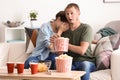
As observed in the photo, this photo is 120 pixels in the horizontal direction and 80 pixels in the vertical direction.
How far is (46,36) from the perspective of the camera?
318cm

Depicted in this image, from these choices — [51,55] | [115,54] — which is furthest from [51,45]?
[115,54]

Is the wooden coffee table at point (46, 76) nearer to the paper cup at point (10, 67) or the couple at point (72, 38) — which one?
the paper cup at point (10, 67)

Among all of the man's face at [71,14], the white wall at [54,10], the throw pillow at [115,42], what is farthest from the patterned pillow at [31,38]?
the white wall at [54,10]

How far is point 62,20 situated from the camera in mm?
3105

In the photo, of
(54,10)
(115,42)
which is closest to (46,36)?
(115,42)

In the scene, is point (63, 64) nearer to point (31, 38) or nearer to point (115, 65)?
point (115, 65)

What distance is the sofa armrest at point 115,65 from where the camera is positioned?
289 centimetres

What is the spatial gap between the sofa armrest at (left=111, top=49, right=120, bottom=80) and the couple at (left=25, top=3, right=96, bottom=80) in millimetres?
202

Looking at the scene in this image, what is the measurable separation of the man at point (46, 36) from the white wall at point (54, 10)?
1.25 metres

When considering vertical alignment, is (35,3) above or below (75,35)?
above

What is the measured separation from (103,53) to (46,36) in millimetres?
600

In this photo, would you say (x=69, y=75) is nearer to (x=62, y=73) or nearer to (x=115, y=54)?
(x=62, y=73)

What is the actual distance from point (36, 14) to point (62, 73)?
221 cm

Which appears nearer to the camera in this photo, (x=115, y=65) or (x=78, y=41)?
(x=115, y=65)
